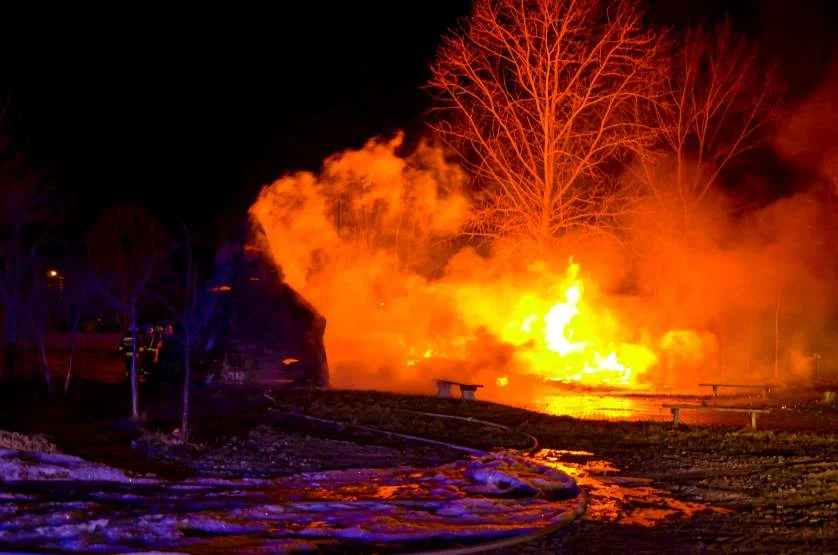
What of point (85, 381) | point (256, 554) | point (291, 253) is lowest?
point (256, 554)

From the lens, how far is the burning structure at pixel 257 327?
73.6 feet

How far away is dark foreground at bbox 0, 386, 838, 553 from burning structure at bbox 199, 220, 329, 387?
2.15 meters

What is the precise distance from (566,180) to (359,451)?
1663 cm

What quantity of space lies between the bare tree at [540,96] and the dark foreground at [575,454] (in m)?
10.3

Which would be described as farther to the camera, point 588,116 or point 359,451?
point 588,116

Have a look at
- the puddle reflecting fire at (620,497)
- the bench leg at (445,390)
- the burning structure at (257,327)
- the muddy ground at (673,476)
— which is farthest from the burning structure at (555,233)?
the puddle reflecting fire at (620,497)

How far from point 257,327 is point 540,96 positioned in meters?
10.8

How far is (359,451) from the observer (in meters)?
13.4

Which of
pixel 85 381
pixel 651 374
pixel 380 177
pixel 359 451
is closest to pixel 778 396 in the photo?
pixel 651 374

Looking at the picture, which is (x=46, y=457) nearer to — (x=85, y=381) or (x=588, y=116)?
(x=85, y=381)

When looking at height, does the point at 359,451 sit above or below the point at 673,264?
below

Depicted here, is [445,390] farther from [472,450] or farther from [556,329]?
[472,450]

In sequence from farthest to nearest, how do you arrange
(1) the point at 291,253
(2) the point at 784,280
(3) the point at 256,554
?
1. (2) the point at 784,280
2. (1) the point at 291,253
3. (3) the point at 256,554

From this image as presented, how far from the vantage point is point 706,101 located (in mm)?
34000
